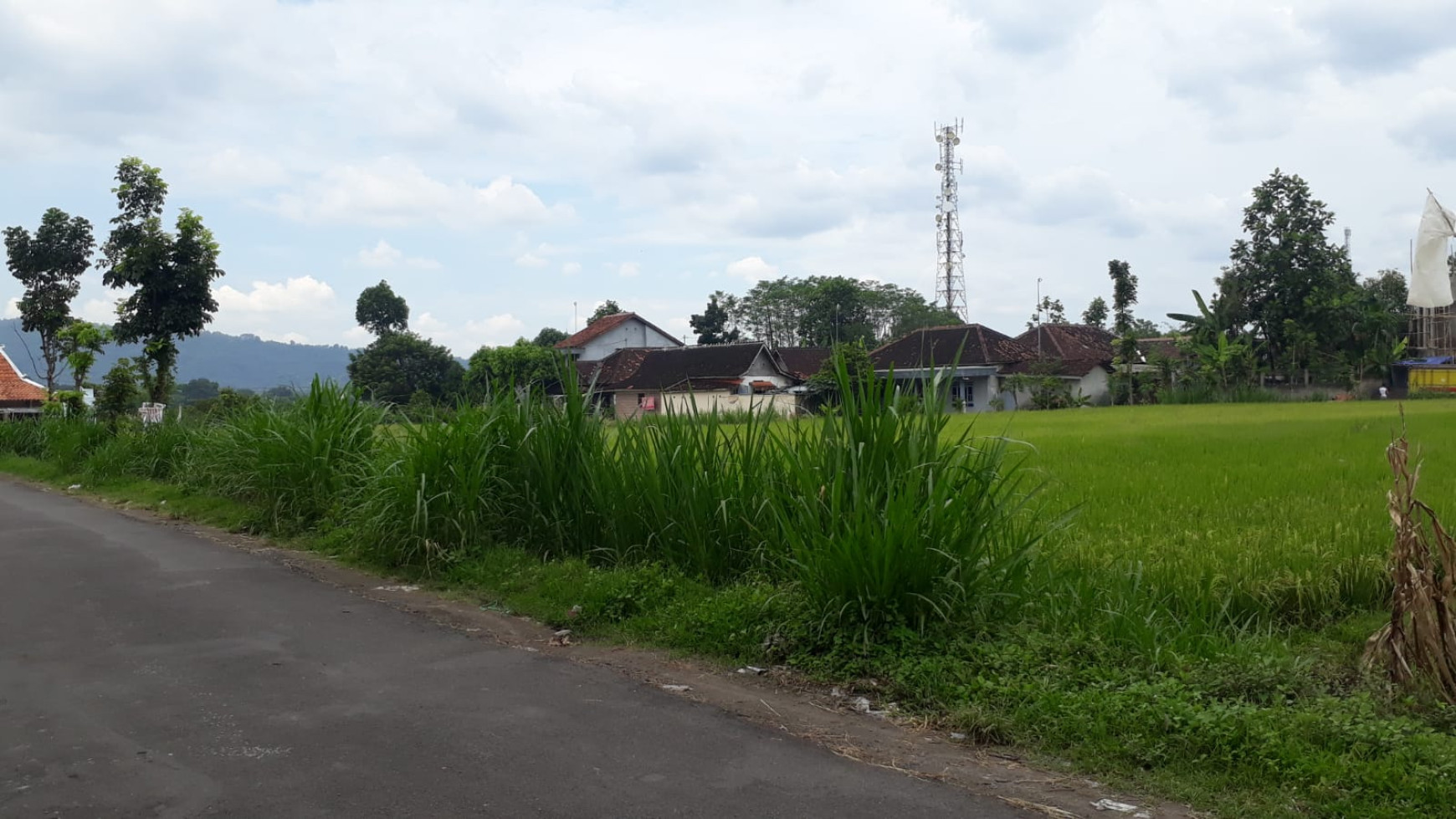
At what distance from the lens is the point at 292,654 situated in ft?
21.4

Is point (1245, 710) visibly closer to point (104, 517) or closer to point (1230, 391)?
point (104, 517)

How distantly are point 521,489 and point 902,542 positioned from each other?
439 centimetres

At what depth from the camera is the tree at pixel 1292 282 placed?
42.8 metres

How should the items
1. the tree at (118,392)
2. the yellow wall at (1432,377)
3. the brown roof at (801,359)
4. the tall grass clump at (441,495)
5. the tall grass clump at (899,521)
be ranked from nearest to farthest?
the tall grass clump at (899,521) < the tall grass clump at (441,495) < the tree at (118,392) < the yellow wall at (1432,377) < the brown roof at (801,359)

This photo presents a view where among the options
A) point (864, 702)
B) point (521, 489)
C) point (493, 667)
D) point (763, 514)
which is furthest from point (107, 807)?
point (521, 489)

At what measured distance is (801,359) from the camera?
192 feet

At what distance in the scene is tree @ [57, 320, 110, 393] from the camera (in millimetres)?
26938

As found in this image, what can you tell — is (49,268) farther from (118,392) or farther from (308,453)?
(308,453)

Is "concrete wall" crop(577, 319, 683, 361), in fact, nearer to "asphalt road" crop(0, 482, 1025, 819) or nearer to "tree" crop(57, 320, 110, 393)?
"tree" crop(57, 320, 110, 393)

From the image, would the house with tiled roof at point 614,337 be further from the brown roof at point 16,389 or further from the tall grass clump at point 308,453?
the tall grass clump at point 308,453

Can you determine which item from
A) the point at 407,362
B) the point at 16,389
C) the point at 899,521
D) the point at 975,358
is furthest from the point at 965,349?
the point at 899,521

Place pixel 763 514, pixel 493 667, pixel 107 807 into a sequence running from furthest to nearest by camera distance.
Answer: pixel 763 514 → pixel 493 667 → pixel 107 807

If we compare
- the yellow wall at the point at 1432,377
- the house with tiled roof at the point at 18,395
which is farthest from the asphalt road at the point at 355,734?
the yellow wall at the point at 1432,377

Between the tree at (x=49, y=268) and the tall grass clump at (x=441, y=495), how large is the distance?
29.1 metres
